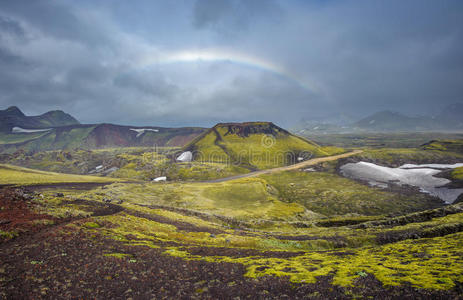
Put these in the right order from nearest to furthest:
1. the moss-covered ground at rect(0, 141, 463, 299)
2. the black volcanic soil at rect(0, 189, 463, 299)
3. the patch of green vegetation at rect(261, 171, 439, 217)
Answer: the black volcanic soil at rect(0, 189, 463, 299), the moss-covered ground at rect(0, 141, 463, 299), the patch of green vegetation at rect(261, 171, 439, 217)

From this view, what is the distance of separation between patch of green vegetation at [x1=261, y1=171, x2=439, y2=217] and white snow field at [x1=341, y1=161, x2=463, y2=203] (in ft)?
55.6

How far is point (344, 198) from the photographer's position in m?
116

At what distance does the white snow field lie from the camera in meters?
123

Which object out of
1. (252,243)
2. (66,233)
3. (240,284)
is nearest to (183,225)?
(252,243)

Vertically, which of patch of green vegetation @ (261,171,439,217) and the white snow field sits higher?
the white snow field

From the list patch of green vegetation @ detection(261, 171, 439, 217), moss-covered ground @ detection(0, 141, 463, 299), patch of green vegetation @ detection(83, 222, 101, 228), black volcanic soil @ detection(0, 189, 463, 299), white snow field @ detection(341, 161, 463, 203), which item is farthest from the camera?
white snow field @ detection(341, 161, 463, 203)

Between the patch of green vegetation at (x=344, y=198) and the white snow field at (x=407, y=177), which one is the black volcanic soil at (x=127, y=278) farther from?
the white snow field at (x=407, y=177)

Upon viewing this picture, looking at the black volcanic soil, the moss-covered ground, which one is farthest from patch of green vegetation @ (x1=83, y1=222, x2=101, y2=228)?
the black volcanic soil

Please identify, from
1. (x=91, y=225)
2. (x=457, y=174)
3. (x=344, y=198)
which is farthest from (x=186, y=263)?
(x=457, y=174)

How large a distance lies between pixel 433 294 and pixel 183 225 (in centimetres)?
4114

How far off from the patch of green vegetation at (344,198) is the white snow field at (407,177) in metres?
16.9

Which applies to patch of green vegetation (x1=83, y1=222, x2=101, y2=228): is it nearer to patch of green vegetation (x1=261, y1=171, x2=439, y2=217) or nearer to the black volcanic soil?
the black volcanic soil

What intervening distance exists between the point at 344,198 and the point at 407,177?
3161 inches

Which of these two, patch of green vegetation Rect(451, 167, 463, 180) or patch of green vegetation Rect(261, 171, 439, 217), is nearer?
patch of green vegetation Rect(261, 171, 439, 217)
